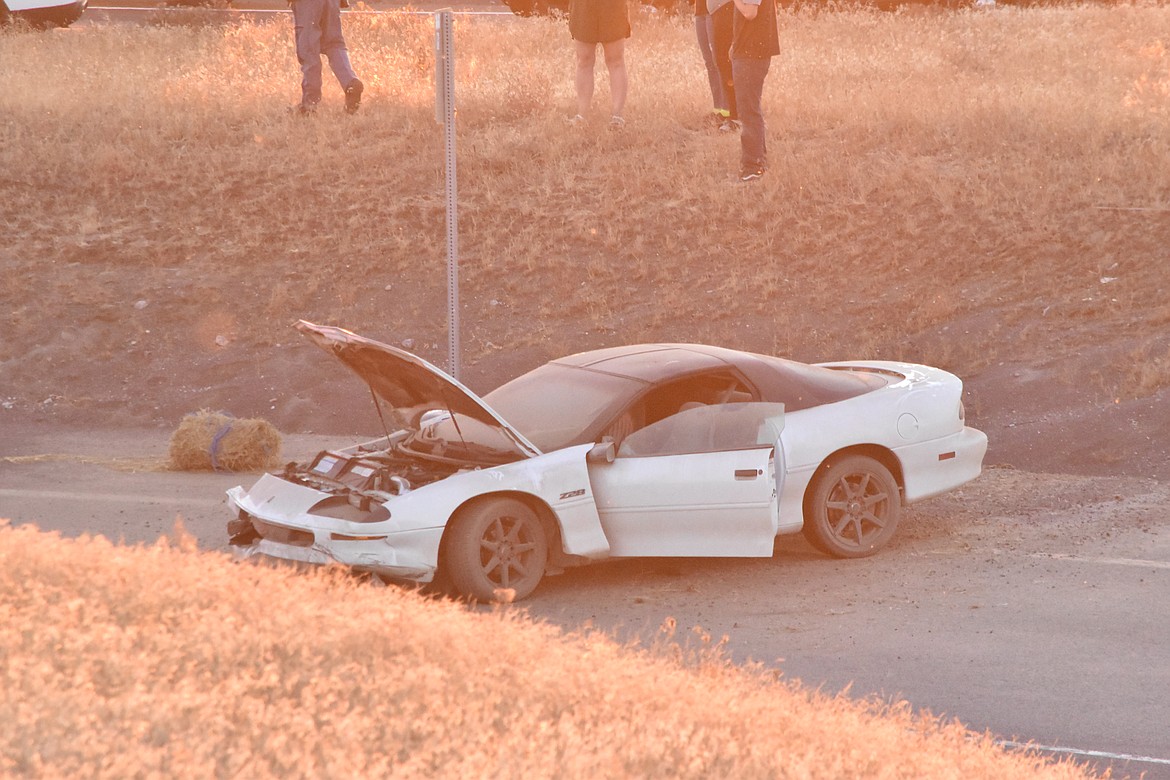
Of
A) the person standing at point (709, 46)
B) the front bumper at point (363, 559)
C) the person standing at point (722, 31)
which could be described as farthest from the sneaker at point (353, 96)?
the front bumper at point (363, 559)

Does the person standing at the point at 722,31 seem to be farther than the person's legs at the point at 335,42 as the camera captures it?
No

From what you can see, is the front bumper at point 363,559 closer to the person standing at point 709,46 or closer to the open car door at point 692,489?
the open car door at point 692,489

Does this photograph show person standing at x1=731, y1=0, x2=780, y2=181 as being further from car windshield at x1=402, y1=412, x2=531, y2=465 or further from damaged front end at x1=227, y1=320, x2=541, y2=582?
damaged front end at x1=227, y1=320, x2=541, y2=582

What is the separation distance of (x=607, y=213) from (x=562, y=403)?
889 cm

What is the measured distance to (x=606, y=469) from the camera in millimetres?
7922

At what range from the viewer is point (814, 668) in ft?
22.3

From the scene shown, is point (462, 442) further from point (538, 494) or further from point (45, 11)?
Answer: point (45, 11)

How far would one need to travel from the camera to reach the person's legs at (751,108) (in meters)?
15.3

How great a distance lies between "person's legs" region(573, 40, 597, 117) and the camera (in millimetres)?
17438

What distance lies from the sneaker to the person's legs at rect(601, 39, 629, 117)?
341 centimetres

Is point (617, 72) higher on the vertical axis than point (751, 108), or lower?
higher

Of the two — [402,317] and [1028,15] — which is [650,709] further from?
[1028,15]

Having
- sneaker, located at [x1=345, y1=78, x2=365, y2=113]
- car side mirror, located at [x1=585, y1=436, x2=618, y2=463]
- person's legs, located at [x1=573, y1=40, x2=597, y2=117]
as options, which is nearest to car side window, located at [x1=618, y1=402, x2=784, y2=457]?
car side mirror, located at [x1=585, y1=436, x2=618, y2=463]

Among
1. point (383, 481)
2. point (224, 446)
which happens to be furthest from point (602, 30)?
point (383, 481)
